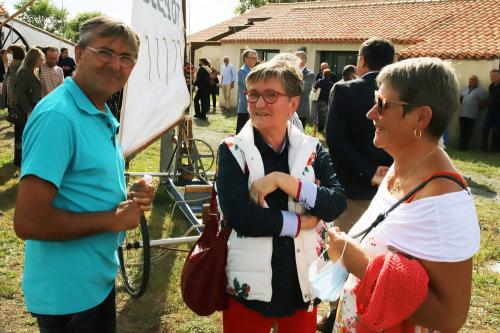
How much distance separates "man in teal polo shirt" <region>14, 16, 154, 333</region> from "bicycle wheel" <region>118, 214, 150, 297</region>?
5.11 feet

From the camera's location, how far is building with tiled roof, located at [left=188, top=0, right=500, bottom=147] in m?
13.6

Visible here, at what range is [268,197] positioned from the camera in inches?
77.7

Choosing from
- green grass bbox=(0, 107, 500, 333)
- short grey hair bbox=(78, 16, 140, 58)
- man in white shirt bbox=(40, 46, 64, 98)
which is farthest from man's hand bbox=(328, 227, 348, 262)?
man in white shirt bbox=(40, 46, 64, 98)

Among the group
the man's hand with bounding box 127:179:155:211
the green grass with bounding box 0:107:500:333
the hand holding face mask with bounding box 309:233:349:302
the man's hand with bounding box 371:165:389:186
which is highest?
the man's hand with bounding box 127:179:155:211

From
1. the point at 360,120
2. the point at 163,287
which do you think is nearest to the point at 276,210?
the point at 360,120

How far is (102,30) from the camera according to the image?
171cm

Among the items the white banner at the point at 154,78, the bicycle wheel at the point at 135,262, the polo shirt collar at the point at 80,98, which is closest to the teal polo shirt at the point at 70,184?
the polo shirt collar at the point at 80,98

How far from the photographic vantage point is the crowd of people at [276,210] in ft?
4.33

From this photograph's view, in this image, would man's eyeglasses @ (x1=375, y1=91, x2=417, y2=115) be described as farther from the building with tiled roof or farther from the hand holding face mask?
the building with tiled roof

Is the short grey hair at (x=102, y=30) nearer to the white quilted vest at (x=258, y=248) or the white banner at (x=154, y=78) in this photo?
the white quilted vest at (x=258, y=248)

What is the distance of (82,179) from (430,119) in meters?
1.13

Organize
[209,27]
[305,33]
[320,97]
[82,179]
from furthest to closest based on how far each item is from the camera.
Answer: [209,27]
[305,33]
[320,97]
[82,179]

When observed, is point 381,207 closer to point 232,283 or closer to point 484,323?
point 232,283

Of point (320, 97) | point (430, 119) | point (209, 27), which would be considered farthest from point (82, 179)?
point (209, 27)
